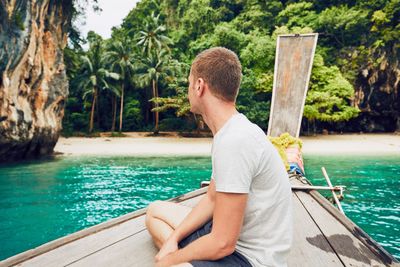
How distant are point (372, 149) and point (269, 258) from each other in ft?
56.9

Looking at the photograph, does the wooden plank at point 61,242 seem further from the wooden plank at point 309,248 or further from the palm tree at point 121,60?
the palm tree at point 121,60

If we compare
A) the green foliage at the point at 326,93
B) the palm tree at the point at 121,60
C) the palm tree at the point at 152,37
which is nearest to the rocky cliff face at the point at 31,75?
the palm tree at the point at 121,60

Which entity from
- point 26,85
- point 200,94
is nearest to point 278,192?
point 200,94

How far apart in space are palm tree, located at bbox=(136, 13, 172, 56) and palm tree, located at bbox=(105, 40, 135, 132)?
249 cm

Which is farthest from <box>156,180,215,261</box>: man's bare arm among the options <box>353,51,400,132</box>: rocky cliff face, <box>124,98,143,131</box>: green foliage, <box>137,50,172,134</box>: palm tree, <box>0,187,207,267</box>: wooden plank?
<box>124,98,143,131</box>: green foliage

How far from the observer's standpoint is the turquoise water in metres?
5.43

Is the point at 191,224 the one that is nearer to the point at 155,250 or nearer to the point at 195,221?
the point at 195,221

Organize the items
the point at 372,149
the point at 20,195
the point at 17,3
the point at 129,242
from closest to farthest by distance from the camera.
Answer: the point at 129,242
the point at 20,195
the point at 17,3
the point at 372,149

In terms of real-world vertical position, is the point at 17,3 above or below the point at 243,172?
above

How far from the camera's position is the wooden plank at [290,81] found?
344 inches

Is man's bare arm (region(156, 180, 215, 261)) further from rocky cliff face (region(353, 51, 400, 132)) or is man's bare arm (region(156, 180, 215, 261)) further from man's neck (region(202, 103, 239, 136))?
rocky cliff face (region(353, 51, 400, 132))

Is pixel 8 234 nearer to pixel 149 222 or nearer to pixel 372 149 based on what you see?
pixel 149 222

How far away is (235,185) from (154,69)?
2598cm

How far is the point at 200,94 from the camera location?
147 centimetres
